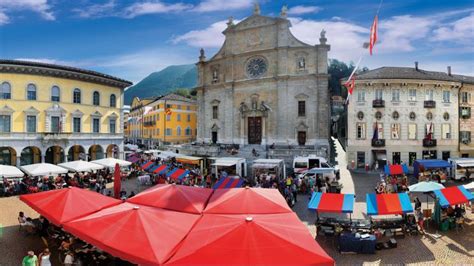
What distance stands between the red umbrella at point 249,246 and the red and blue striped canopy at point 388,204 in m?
5.91

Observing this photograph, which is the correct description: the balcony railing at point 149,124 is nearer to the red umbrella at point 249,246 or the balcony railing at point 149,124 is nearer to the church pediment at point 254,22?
the church pediment at point 254,22

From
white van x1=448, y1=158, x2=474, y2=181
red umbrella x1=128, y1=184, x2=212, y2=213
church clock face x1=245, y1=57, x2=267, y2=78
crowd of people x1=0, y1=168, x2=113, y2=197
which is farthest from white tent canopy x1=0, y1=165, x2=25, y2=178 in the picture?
white van x1=448, y1=158, x2=474, y2=181

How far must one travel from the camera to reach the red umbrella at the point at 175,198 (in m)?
10.7

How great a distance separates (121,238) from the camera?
806 cm

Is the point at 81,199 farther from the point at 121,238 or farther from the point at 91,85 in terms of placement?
the point at 91,85

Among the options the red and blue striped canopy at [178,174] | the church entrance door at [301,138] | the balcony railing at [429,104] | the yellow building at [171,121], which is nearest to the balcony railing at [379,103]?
the balcony railing at [429,104]

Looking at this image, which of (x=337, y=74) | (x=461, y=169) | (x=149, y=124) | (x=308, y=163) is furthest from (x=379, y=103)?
(x=337, y=74)

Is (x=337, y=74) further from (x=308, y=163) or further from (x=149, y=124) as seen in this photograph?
(x=308, y=163)

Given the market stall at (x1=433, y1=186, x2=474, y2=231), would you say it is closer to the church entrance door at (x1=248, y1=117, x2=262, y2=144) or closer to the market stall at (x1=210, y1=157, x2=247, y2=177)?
the market stall at (x1=210, y1=157, x2=247, y2=177)

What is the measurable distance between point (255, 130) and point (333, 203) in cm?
2785

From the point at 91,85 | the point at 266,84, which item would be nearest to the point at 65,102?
the point at 91,85

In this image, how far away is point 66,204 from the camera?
11.0 metres

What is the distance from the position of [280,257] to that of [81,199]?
26.8ft

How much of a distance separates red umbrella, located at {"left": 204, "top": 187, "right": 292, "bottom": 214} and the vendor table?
274 centimetres
